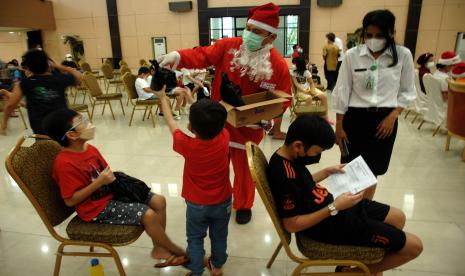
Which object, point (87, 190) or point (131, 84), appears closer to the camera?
point (87, 190)

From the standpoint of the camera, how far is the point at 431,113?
4.41m

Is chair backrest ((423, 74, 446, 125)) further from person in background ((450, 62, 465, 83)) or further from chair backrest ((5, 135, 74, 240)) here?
chair backrest ((5, 135, 74, 240))

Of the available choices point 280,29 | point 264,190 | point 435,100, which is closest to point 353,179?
point 264,190

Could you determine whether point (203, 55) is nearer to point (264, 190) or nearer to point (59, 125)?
point (59, 125)

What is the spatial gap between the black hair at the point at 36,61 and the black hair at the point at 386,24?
2.25 metres

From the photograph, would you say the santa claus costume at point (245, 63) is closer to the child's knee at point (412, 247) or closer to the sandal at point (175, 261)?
the sandal at point (175, 261)

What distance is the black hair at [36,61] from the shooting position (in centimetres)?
230

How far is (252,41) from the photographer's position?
2.09 metres

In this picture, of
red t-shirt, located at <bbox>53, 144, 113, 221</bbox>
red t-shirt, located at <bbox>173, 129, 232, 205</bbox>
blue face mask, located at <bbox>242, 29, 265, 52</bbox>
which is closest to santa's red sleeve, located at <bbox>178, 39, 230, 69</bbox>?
blue face mask, located at <bbox>242, 29, 265, 52</bbox>

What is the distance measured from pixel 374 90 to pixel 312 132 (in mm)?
785

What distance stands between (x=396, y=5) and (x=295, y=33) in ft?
10.1

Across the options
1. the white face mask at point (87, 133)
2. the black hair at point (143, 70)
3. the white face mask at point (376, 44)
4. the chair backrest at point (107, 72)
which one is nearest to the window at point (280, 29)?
the chair backrest at point (107, 72)

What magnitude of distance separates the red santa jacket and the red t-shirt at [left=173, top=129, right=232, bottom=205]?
0.64 metres

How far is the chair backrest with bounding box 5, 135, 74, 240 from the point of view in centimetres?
139
